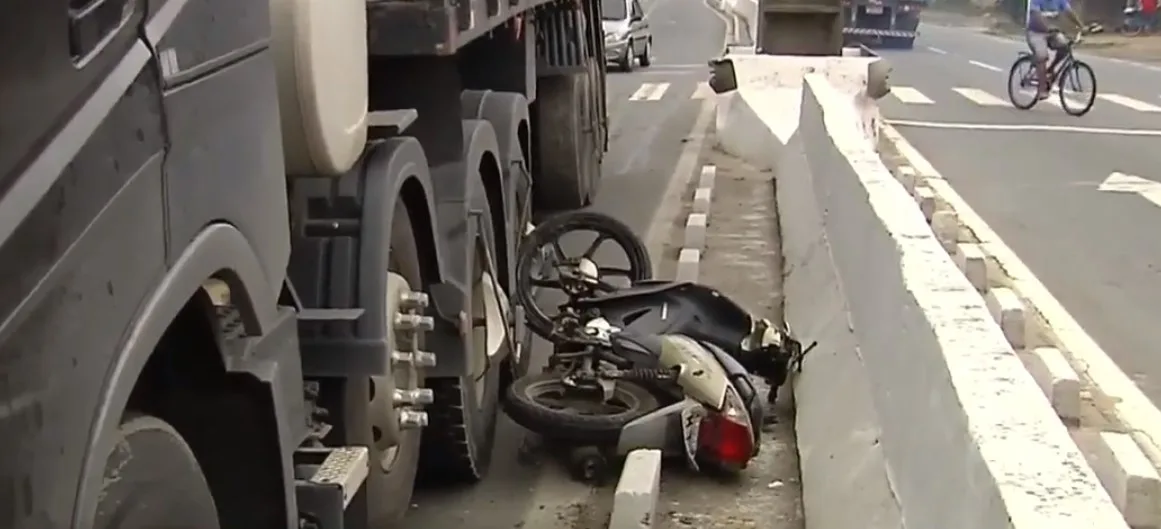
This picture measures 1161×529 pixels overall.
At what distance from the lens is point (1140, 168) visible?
16688mm

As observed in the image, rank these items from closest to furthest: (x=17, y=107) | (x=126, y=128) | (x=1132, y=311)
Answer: (x=17, y=107) → (x=126, y=128) → (x=1132, y=311)

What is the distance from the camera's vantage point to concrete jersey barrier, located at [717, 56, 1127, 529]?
3.13 meters

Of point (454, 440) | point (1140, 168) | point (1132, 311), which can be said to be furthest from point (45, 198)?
point (1140, 168)

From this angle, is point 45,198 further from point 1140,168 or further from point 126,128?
point 1140,168

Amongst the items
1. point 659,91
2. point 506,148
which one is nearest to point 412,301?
point 506,148

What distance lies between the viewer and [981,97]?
25.9 meters

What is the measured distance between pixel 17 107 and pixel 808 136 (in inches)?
350

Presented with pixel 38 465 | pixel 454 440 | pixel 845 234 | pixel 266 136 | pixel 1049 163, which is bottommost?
pixel 1049 163

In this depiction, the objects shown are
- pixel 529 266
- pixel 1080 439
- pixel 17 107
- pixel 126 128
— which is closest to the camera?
pixel 17 107

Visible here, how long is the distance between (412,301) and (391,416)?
0.36 m

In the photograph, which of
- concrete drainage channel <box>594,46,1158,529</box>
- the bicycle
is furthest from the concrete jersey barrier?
the bicycle

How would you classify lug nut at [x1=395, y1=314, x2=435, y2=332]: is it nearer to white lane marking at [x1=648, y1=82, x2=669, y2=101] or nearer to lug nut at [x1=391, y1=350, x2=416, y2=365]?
lug nut at [x1=391, y1=350, x2=416, y2=365]

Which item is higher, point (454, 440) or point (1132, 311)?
point (454, 440)

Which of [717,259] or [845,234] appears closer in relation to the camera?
[845,234]
